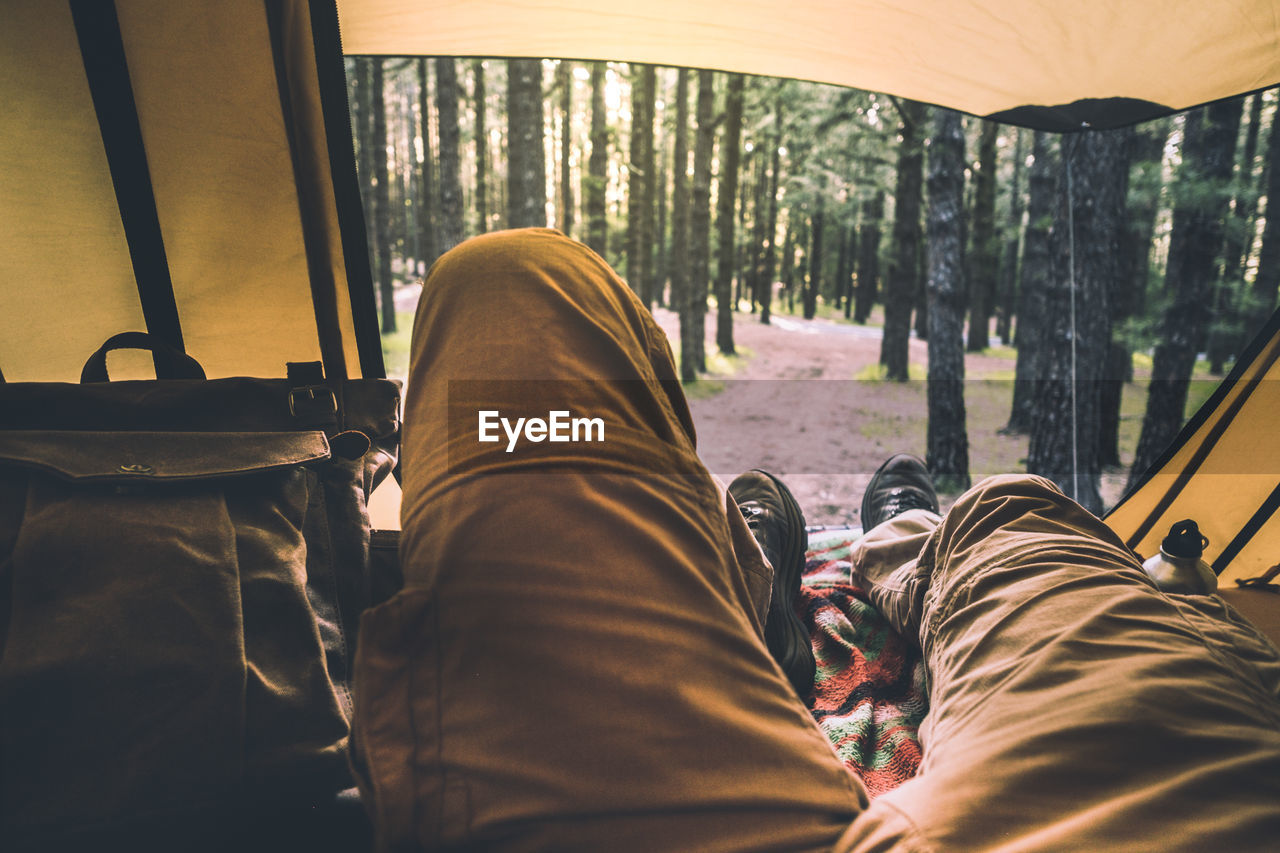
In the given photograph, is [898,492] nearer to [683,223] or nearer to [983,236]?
[683,223]

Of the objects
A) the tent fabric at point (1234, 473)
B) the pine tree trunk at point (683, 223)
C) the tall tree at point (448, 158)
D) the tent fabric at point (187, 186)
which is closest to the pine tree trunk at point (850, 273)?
the pine tree trunk at point (683, 223)

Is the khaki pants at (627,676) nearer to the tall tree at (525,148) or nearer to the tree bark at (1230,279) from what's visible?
the tree bark at (1230,279)

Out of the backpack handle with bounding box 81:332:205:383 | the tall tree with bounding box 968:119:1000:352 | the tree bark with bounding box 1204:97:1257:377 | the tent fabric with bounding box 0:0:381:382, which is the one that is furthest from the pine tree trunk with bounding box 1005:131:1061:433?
the backpack handle with bounding box 81:332:205:383

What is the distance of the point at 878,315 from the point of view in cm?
2777

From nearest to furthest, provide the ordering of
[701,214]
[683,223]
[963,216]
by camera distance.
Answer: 1. [963,216]
2. [701,214]
3. [683,223]

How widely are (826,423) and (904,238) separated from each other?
3.37 metres

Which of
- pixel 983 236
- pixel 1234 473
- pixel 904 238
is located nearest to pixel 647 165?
pixel 904 238

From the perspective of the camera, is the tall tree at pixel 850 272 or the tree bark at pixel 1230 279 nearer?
the tree bark at pixel 1230 279

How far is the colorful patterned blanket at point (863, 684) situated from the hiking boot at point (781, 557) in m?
0.08

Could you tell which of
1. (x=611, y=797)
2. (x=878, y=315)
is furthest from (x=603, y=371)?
(x=878, y=315)

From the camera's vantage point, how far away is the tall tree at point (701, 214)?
9.17 metres

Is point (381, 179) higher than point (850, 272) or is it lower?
higher

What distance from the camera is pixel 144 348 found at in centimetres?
140

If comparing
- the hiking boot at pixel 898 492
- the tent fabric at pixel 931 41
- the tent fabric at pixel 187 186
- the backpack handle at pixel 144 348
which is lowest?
the hiking boot at pixel 898 492
